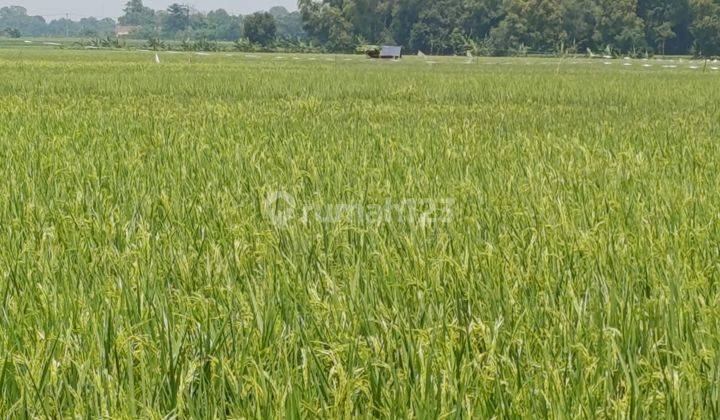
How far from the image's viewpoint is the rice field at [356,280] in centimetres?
174

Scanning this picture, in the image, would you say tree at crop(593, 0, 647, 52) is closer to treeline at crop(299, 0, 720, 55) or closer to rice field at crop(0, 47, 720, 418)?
treeline at crop(299, 0, 720, 55)

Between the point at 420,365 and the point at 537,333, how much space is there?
450mm

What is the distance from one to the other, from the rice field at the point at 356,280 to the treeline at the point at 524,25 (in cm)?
6453

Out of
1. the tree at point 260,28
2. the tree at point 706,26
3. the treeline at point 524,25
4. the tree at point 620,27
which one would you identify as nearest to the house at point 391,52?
the treeline at point 524,25

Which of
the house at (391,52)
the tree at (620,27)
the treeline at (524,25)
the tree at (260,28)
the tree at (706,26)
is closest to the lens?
the house at (391,52)

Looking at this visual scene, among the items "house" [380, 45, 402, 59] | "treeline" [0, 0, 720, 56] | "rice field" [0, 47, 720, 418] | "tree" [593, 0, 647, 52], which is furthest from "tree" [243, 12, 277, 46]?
"rice field" [0, 47, 720, 418]

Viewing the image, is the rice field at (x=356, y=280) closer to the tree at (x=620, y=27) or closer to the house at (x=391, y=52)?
the house at (x=391, y=52)

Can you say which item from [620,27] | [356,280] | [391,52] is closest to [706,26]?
[620,27]

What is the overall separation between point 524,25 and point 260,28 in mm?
27630

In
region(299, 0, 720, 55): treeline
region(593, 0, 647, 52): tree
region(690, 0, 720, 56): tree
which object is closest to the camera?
region(690, 0, 720, 56): tree

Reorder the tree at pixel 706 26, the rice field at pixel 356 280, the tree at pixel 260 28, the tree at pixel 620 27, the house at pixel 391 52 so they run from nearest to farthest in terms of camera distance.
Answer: the rice field at pixel 356 280, the house at pixel 391 52, the tree at pixel 706 26, the tree at pixel 620 27, the tree at pixel 260 28

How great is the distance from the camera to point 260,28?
94.2 m

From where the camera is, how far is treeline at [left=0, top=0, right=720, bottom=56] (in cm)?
7506

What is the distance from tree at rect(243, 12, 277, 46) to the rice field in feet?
294
